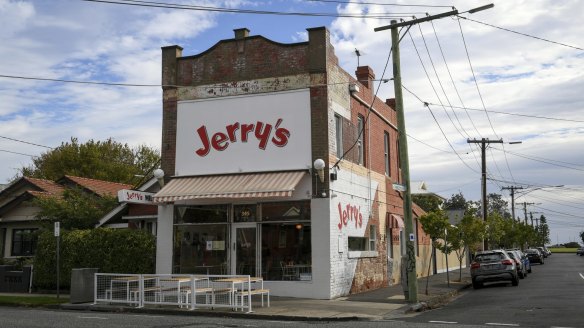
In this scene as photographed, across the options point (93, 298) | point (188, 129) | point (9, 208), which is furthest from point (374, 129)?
point (9, 208)

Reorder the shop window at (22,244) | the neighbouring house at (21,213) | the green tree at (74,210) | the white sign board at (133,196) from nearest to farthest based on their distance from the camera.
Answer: the white sign board at (133,196), the green tree at (74,210), the neighbouring house at (21,213), the shop window at (22,244)

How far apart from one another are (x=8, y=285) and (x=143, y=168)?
29.1 metres

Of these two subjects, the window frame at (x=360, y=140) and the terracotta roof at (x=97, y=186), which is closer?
the window frame at (x=360, y=140)

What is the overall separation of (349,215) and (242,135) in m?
4.65

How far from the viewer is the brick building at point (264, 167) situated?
18234 millimetres

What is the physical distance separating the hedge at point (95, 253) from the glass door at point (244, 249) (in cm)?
321

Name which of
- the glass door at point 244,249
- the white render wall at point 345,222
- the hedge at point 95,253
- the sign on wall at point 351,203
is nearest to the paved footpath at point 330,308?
the white render wall at point 345,222

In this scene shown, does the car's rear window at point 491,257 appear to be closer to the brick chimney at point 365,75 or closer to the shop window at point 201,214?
the brick chimney at point 365,75

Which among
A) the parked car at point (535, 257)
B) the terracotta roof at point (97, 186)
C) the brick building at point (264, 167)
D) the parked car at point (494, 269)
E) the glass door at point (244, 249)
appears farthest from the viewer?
the parked car at point (535, 257)

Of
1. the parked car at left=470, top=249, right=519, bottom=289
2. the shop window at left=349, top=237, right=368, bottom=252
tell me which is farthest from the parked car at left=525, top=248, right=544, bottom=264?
the shop window at left=349, top=237, right=368, bottom=252

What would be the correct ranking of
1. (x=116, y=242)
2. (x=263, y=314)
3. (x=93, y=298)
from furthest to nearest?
(x=116, y=242)
(x=93, y=298)
(x=263, y=314)

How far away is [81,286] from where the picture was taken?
56.4ft

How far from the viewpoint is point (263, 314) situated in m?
13.9

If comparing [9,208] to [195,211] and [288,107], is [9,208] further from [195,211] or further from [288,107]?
[288,107]
